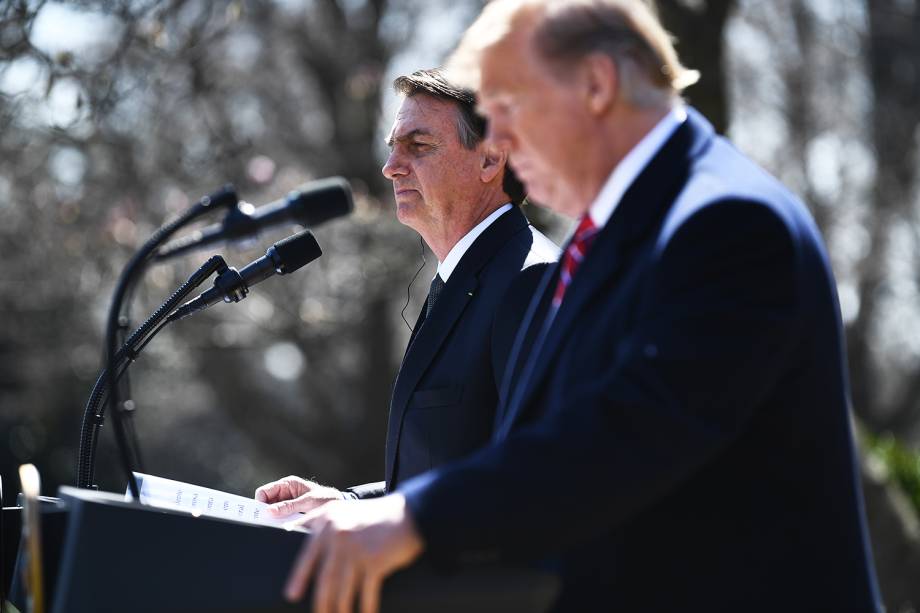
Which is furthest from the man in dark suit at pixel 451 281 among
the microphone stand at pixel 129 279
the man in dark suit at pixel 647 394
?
the man in dark suit at pixel 647 394

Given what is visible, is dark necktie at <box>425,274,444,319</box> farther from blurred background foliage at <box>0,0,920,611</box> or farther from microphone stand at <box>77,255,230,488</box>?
blurred background foliage at <box>0,0,920,611</box>

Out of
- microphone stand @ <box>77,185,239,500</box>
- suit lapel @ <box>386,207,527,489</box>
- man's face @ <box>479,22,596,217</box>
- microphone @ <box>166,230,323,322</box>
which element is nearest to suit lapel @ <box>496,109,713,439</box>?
man's face @ <box>479,22,596,217</box>

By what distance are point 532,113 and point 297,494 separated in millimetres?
1429

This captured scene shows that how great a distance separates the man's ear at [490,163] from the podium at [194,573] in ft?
6.37

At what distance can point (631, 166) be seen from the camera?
1.85 m

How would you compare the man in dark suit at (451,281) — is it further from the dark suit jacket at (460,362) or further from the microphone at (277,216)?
the microphone at (277,216)

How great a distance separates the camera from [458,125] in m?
3.46

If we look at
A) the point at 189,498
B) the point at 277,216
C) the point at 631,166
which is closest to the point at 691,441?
the point at 631,166

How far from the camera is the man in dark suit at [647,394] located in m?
1.57

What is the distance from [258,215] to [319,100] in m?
13.3

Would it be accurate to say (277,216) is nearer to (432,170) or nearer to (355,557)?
(355,557)

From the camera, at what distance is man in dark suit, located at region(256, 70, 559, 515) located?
9.55 ft

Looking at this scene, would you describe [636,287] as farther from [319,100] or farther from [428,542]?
[319,100]

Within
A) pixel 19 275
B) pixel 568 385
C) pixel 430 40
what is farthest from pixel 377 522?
pixel 430 40
